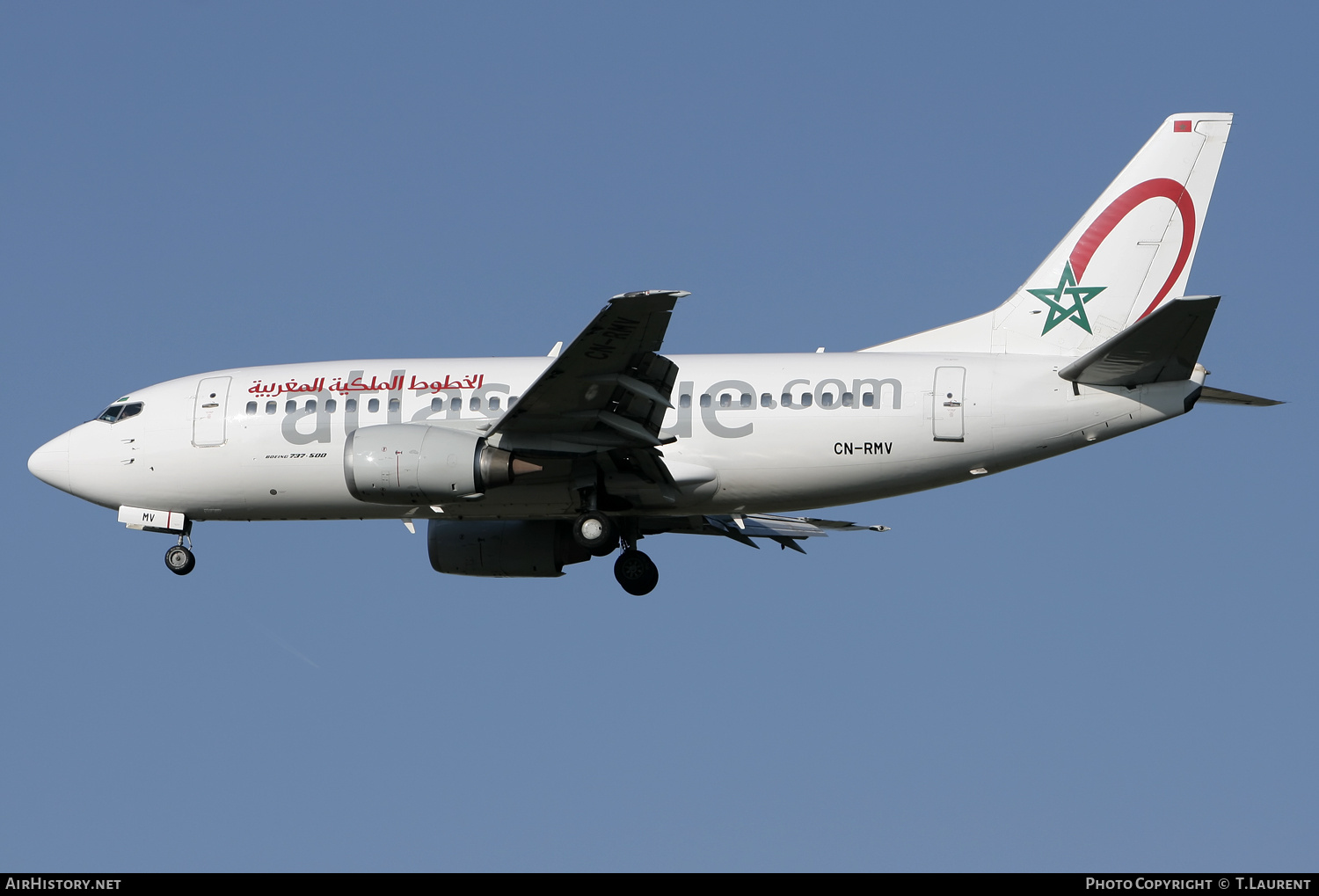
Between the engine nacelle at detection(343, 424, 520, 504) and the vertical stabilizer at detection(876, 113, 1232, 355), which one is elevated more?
the vertical stabilizer at detection(876, 113, 1232, 355)

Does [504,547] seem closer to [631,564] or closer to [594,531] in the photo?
[631,564]

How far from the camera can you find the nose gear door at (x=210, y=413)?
30.0 metres

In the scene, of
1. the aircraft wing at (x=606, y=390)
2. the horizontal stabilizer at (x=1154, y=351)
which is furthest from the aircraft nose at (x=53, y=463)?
the horizontal stabilizer at (x=1154, y=351)

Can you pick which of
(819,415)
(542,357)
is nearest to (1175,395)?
(819,415)

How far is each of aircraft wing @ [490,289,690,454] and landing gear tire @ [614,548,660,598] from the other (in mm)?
3404

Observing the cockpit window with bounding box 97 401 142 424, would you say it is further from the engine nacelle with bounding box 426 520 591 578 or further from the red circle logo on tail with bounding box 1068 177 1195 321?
the red circle logo on tail with bounding box 1068 177 1195 321

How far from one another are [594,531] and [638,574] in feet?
7.31

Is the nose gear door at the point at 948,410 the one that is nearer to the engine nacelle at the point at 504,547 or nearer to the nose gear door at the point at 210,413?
the engine nacelle at the point at 504,547

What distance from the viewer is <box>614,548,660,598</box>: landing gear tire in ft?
99.8

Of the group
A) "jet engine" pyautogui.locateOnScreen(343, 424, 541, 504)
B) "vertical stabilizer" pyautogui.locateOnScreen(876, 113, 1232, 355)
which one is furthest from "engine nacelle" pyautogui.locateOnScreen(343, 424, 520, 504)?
"vertical stabilizer" pyautogui.locateOnScreen(876, 113, 1232, 355)

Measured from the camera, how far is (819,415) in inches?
1089

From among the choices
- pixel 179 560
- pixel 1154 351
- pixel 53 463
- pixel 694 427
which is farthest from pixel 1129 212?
pixel 53 463

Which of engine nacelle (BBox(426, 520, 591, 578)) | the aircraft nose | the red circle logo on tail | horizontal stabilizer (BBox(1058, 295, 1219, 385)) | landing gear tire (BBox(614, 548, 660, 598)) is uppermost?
the red circle logo on tail
